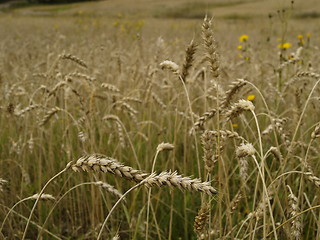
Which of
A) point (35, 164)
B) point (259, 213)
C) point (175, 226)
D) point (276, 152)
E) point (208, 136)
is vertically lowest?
point (175, 226)

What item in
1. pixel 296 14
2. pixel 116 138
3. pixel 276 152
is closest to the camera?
pixel 276 152

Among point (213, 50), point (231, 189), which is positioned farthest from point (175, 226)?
point (213, 50)

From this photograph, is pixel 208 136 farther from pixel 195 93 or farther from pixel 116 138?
pixel 195 93

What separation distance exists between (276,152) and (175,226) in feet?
3.48

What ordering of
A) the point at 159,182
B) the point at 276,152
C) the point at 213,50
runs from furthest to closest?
the point at 276,152 → the point at 213,50 → the point at 159,182

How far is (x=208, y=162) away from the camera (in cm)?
129

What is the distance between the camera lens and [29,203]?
2.54 m

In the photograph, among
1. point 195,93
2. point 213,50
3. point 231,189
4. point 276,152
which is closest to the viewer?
point 213,50

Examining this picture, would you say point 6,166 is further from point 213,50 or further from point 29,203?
point 213,50

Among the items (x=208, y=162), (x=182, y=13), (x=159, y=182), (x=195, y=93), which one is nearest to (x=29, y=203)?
(x=208, y=162)

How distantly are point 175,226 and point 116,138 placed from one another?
3.28 ft

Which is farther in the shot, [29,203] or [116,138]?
[116,138]

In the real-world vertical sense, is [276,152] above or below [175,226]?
above

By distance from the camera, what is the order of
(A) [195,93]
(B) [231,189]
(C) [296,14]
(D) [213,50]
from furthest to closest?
(C) [296,14], (A) [195,93], (B) [231,189], (D) [213,50]
